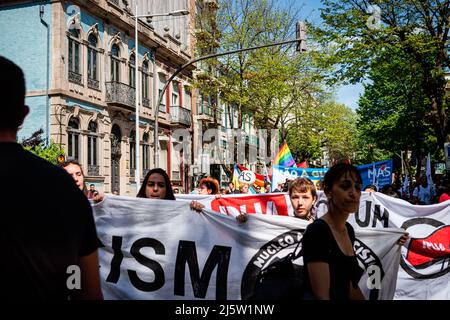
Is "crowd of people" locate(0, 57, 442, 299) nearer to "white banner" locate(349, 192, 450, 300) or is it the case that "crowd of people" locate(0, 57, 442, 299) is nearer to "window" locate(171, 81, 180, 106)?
"white banner" locate(349, 192, 450, 300)

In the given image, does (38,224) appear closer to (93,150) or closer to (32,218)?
(32,218)

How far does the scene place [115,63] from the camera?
27844 millimetres

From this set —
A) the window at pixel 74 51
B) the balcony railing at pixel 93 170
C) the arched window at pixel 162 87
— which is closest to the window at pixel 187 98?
the arched window at pixel 162 87

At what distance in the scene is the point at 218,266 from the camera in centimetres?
534

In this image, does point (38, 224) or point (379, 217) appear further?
point (379, 217)

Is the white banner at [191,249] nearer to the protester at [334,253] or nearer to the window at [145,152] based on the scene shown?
the protester at [334,253]

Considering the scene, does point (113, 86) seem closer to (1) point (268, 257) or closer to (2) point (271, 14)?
(2) point (271, 14)

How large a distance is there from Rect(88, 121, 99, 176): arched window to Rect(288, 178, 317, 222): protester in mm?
20890

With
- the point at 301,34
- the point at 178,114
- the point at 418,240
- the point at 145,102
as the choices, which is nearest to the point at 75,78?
the point at 145,102

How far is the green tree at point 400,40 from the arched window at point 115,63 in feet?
41.1

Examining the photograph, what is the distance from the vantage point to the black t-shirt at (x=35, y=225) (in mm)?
1915

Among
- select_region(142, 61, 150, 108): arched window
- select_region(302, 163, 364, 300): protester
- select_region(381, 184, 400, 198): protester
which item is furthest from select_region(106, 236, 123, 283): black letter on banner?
select_region(142, 61, 150, 108): arched window

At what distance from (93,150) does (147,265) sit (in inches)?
814

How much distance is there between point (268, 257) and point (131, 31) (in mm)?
25993
